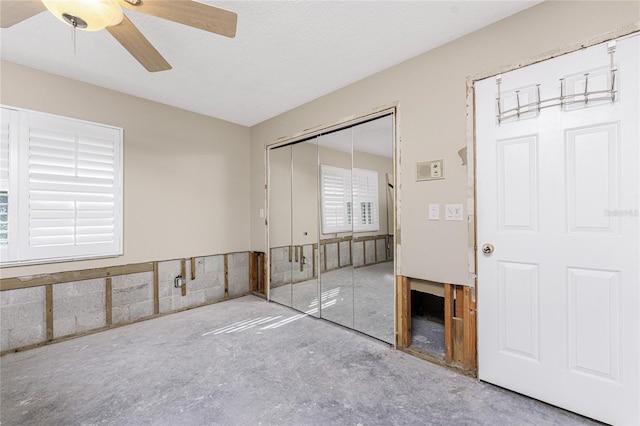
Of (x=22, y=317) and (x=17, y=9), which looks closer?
(x=17, y=9)

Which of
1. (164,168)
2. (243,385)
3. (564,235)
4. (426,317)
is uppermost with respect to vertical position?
(164,168)

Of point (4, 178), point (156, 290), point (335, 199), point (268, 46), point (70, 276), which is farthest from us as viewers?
point (156, 290)

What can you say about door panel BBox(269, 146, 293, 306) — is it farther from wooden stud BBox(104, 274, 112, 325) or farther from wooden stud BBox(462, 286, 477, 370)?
wooden stud BBox(462, 286, 477, 370)

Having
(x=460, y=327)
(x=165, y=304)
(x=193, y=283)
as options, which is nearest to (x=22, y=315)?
(x=165, y=304)

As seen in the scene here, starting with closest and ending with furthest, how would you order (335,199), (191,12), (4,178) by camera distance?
(191,12)
(4,178)
(335,199)

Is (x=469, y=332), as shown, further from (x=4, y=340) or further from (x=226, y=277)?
(x=4, y=340)

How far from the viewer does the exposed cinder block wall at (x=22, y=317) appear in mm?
2477

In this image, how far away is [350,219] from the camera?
9.84 feet

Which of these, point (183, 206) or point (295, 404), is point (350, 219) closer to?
point (295, 404)

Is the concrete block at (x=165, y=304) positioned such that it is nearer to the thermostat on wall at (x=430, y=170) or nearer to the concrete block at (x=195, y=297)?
the concrete block at (x=195, y=297)

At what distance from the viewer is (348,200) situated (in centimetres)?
301

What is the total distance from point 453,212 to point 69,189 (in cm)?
361

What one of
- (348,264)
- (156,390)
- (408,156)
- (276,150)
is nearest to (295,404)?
(156,390)

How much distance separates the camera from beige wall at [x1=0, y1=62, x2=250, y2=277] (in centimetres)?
271
